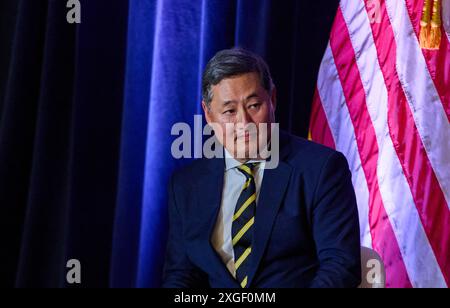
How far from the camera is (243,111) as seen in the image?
6.62 feet

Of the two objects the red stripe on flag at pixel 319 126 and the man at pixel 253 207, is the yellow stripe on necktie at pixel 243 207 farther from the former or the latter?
the red stripe on flag at pixel 319 126

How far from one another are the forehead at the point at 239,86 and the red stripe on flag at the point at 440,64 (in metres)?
0.87

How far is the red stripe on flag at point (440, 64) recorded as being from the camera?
2576mm

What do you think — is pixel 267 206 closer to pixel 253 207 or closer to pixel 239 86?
pixel 253 207

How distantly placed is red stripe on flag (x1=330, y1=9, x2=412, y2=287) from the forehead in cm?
79

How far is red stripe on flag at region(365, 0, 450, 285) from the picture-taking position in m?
2.57

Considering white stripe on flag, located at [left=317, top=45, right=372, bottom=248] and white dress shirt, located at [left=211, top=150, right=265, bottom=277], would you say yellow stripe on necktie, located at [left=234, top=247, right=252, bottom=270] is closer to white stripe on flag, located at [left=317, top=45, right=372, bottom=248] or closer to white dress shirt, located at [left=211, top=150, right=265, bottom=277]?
white dress shirt, located at [left=211, top=150, right=265, bottom=277]

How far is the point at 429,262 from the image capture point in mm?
2574

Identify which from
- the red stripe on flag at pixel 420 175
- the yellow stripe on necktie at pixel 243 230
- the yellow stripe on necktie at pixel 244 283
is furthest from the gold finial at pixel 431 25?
the yellow stripe on necktie at pixel 244 283

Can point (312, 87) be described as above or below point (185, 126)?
above

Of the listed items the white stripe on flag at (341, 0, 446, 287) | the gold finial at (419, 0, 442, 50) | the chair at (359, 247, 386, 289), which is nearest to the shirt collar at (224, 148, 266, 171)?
the chair at (359, 247, 386, 289)

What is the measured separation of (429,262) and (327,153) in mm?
830

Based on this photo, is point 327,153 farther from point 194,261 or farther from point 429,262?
point 429,262

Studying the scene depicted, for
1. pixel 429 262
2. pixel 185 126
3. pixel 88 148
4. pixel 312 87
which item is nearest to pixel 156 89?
pixel 185 126
